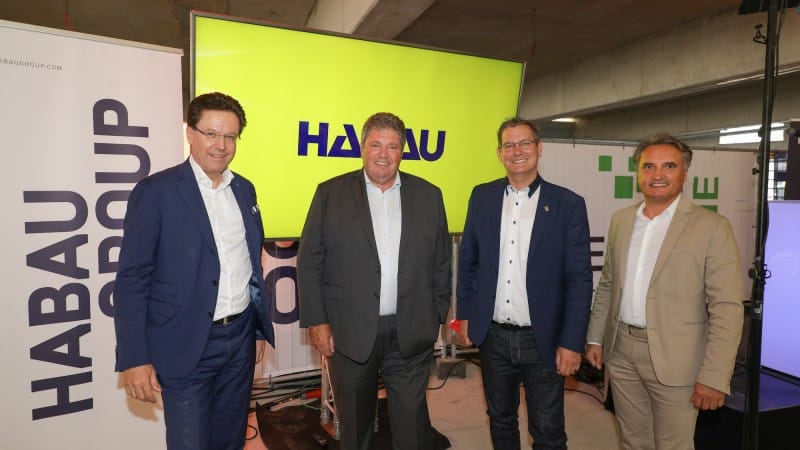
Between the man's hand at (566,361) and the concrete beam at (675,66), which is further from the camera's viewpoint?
the concrete beam at (675,66)

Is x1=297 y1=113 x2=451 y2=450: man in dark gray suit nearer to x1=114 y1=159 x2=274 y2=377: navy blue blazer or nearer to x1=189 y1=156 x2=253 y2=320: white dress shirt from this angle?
x1=189 y1=156 x2=253 y2=320: white dress shirt

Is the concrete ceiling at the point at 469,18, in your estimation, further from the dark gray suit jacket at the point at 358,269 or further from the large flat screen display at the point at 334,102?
the dark gray suit jacket at the point at 358,269

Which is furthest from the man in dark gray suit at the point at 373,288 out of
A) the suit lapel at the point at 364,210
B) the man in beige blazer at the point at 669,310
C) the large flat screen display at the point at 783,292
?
the large flat screen display at the point at 783,292

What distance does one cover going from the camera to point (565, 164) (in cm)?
414

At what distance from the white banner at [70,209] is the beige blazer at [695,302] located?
2.51 metres

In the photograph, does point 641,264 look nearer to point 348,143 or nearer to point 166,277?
point 348,143

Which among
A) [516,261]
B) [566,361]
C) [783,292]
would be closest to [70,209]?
[516,261]

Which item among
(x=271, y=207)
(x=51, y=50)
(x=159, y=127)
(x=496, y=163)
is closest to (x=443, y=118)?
(x=496, y=163)

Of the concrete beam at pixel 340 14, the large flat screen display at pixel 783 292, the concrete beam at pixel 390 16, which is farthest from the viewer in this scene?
the concrete beam at pixel 340 14

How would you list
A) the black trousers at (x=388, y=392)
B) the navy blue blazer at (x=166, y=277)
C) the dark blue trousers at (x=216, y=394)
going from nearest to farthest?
the navy blue blazer at (x=166, y=277) < the dark blue trousers at (x=216, y=394) < the black trousers at (x=388, y=392)

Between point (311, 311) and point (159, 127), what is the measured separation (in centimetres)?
139

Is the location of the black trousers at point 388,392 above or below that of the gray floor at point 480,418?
above

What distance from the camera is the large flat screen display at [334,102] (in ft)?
8.64

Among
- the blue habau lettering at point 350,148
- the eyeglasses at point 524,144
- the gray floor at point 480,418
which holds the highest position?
the blue habau lettering at point 350,148
